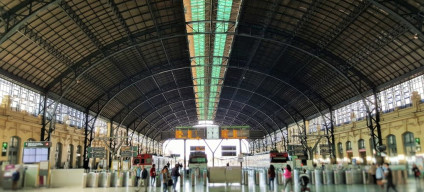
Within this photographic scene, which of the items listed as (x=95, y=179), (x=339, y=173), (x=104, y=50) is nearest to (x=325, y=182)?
(x=339, y=173)

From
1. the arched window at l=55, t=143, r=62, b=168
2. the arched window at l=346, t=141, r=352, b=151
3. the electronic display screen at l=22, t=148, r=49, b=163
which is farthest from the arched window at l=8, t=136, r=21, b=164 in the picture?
the arched window at l=346, t=141, r=352, b=151

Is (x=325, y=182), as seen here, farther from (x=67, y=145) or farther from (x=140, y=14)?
(x=67, y=145)

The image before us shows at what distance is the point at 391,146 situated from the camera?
39156mm

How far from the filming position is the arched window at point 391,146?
3859cm

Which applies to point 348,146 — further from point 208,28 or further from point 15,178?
point 15,178

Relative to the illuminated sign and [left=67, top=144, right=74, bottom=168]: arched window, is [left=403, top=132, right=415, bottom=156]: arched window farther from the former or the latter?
[left=67, top=144, right=74, bottom=168]: arched window

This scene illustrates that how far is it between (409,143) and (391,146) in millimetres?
3083

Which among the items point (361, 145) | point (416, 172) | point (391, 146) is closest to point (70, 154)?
point (361, 145)

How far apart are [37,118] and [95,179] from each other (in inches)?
531

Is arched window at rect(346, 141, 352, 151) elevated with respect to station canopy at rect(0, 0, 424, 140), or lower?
lower

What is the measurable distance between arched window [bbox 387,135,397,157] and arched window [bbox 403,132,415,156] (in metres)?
1.82

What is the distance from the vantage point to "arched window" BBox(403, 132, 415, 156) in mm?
35656

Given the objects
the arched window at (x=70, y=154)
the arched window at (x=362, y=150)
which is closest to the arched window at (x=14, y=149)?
the arched window at (x=70, y=154)

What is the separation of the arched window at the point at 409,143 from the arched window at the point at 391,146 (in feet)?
5.97
